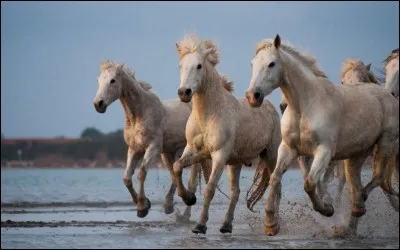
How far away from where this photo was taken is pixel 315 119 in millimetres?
13500

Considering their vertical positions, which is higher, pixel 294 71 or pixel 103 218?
pixel 294 71

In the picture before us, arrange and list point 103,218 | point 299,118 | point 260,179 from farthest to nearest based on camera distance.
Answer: point 103,218
point 260,179
point 299,118

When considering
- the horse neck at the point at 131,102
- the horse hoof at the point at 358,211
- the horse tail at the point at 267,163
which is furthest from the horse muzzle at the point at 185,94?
the horse neck at the point at 131,102

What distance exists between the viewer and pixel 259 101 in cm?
1327

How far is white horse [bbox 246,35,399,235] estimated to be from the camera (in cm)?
1342

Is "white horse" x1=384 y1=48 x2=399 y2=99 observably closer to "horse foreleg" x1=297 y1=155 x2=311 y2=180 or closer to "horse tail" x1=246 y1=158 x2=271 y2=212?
"horse foreleg" x1=297 y1=155 x2=311 y2=180

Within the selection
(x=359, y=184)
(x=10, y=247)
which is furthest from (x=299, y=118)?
(x=10, y=247)

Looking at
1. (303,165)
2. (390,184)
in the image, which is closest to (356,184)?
(390,184)

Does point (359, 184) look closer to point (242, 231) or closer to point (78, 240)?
point (242, 231)

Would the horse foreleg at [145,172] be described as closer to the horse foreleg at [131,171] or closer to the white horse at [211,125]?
the horse foreleg at [131,171]

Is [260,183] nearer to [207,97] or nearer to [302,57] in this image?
[207,97]

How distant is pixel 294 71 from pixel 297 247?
7.87ft

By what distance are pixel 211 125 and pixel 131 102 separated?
359 cm

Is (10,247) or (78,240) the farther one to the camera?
(78,240)
